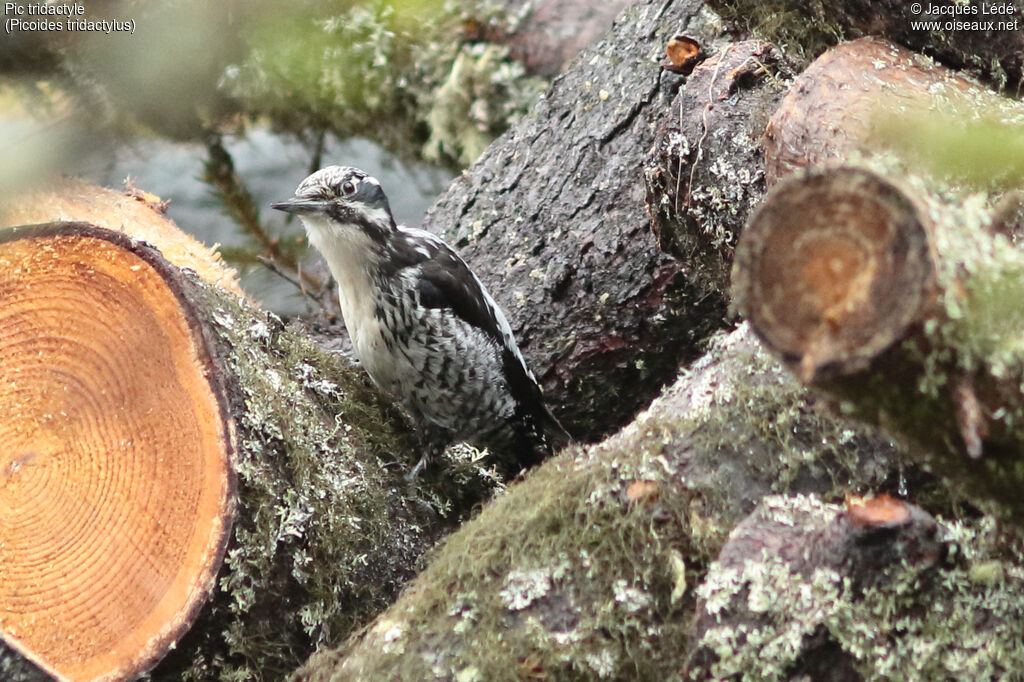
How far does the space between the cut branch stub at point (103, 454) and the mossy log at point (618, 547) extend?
1.43 feet

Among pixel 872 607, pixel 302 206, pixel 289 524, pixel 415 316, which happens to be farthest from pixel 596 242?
pixel 872 607

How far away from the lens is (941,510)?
180cm

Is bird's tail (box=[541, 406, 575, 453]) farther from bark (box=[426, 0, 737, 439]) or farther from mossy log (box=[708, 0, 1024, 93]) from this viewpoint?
mossy log (box=[708, 0, 1024, 93])

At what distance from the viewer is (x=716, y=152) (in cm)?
271

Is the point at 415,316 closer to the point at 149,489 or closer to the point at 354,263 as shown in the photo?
the point at 354,263

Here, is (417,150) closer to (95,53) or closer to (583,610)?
(95,53)

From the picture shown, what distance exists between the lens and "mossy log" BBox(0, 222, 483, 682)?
2.18 metres

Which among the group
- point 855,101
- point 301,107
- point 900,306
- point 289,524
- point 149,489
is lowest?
point 289,524

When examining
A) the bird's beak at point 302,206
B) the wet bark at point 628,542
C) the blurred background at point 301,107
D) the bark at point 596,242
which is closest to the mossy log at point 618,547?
the wet bark at point 628,542

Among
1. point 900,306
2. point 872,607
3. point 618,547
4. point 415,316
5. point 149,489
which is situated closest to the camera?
point 900,306

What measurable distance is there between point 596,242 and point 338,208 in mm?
852

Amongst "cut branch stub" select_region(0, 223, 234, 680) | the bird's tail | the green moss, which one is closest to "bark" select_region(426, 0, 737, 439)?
the bird's tail

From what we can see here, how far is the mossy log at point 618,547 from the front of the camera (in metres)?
1.78

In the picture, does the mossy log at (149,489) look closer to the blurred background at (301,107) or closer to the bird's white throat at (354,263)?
the blurred background at (301,107)
